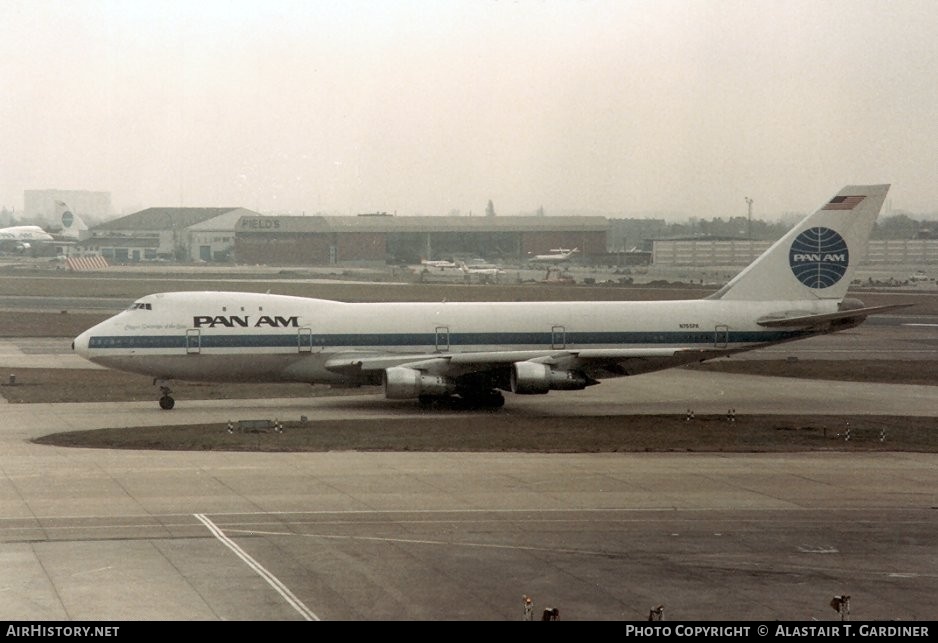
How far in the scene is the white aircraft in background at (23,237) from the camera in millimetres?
152000

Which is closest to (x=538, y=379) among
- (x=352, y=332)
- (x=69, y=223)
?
(x=352, y=332)

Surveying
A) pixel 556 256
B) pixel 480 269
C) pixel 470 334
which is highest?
pixel 556 256

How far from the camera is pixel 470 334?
45344 mm

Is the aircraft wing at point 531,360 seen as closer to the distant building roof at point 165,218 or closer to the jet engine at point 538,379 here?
the jet engine at point 538,379

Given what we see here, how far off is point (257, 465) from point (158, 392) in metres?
19.4

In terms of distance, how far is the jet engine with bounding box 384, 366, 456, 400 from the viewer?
140 ft

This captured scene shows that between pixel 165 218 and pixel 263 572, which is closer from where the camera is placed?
pixel 263 572

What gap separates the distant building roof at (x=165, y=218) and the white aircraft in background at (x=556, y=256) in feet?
83.8

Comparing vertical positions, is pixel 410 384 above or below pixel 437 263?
below

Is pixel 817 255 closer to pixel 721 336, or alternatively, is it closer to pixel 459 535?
pixel 721 336

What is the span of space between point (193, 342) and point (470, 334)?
33.8 feet

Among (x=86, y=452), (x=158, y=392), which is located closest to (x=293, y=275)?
(x=158, y=392)

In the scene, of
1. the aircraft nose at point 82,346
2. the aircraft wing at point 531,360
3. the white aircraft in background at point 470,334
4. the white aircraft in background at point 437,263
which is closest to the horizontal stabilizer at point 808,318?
the white aircraft in background at point 470,334

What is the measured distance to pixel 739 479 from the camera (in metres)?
29.1
